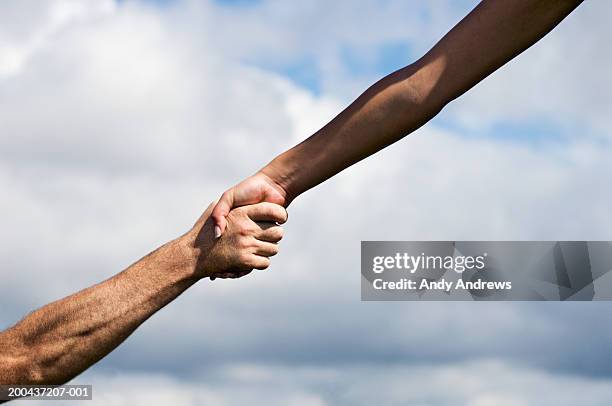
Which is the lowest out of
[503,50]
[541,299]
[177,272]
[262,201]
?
[177,272]

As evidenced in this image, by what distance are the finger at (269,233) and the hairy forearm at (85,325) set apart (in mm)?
748

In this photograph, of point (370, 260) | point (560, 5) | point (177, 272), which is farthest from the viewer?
point (370, 260)

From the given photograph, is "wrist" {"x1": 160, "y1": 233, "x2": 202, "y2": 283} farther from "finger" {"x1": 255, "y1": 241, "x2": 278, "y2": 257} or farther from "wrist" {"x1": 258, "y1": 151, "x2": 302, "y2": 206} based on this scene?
"wrist" {"x1": 258, "y1": 151, "x2": 302, "y2": 206}

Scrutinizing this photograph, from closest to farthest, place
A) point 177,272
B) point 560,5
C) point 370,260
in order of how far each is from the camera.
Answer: point 560,5 → point 177,272 → point 370,260

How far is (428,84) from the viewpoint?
7.04 meters

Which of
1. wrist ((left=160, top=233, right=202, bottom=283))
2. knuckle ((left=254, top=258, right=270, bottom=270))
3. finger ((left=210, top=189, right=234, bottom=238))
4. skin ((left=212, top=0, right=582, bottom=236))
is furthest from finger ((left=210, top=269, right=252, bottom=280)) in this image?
skin ((left=212, top=0, right=582, bottom=236))

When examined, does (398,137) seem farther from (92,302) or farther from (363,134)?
(92,302)

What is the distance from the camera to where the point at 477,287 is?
1697 cm

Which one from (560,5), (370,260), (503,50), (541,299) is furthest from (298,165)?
(541,299)

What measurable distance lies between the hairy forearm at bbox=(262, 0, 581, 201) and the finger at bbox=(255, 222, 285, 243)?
63cm

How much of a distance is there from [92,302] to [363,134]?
2.33 meters

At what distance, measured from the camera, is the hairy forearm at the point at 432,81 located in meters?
6.91

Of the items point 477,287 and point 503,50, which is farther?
point 477,287

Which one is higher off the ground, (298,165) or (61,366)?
(298,165)
